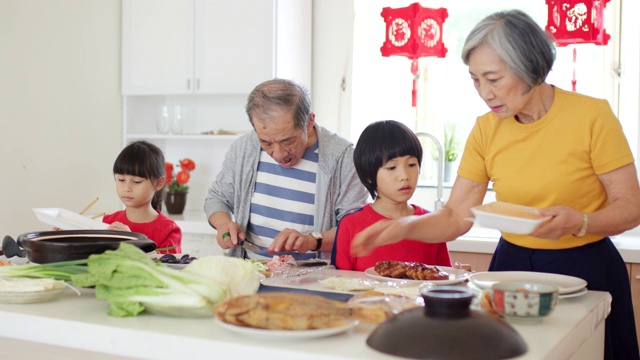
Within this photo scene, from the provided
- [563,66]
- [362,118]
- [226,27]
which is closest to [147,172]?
[226,27]

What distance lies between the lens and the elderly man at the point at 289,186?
244 centimetres

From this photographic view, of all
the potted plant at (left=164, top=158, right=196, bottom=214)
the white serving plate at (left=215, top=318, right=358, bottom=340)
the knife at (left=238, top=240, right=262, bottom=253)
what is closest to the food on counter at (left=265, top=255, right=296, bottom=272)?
the knife at (left=238, top=240, right=262, bottom=253)

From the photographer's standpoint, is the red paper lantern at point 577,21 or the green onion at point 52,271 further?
the red paper lantern at point 577,21

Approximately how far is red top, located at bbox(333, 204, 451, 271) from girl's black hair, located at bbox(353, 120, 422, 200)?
0.12 metres

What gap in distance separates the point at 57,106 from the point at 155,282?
3065mm

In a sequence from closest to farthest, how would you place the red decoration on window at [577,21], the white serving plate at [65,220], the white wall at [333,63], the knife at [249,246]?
the white serving plate at [65,220], the knife at [249,246], the red decoration on window at [577,21], the white wall at [333,63]

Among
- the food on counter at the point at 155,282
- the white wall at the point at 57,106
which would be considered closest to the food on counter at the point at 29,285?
the food on counter at the point at 155,282

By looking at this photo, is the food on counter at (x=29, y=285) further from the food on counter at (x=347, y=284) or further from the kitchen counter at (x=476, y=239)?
the kitchen counter at (x=476, y=239)

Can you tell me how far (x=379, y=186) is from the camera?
7.68ft

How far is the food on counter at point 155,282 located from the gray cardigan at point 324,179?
110cm

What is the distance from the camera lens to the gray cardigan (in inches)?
100

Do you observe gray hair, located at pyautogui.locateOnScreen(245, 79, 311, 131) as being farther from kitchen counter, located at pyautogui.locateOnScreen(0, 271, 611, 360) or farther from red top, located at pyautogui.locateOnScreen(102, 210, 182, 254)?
kitchen counter, located at pyautogui.locateOnScreen(0, 271, 611, 360)

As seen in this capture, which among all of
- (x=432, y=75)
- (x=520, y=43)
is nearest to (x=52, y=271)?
(x=520, y=43)

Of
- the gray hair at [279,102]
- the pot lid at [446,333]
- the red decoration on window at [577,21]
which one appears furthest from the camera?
the red decoration on window at [577,21]
